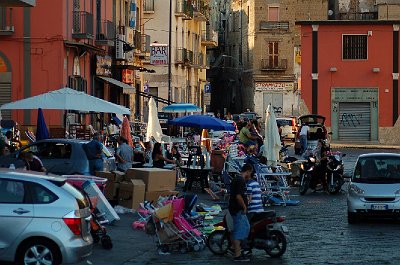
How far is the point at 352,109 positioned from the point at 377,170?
134 ft

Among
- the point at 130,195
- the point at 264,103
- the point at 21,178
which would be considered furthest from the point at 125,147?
the point at 264,103

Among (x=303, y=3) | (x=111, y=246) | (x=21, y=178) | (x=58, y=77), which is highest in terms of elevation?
(x=303, y=3)

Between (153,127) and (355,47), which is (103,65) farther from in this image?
(355,47)

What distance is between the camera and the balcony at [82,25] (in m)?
39.2

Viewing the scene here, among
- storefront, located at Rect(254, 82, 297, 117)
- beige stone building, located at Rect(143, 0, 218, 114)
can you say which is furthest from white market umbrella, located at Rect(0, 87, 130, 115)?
storefront, located at Rect(254, 82, 297, 117)

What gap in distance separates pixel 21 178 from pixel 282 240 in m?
4.86

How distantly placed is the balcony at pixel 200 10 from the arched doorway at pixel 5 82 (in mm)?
41191

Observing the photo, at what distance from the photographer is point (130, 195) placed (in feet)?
79.6

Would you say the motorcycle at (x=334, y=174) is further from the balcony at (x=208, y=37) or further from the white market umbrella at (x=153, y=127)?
the balcony at (x=208, y=37)

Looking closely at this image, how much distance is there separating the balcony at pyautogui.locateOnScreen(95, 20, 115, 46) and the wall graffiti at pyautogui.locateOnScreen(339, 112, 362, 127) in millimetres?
22146

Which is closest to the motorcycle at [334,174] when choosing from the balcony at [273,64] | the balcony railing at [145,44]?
the balcony railing at [145,44]

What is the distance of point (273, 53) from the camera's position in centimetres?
8700

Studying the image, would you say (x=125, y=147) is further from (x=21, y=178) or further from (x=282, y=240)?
(x=21, y=178)

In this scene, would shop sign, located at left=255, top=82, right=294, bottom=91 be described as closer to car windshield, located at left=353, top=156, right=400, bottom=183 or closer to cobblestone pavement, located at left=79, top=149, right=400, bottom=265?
cobblestone pavement, located at left=79, top=149, right=400, bottom=265
